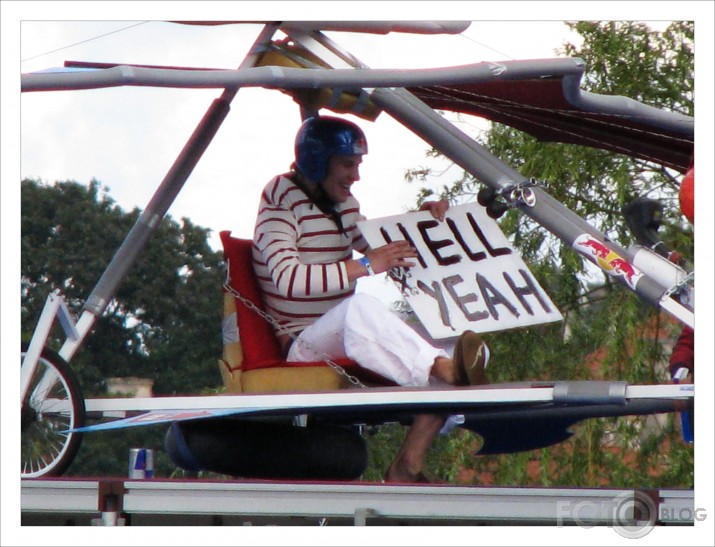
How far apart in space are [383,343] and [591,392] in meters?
0.86

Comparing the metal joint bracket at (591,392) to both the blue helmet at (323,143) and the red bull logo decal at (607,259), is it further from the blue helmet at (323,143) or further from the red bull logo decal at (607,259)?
the blue helmet at (323,143)

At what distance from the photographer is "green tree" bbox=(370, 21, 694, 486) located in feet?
27.1

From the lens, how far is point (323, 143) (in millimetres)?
5695

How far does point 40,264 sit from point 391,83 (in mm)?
5382

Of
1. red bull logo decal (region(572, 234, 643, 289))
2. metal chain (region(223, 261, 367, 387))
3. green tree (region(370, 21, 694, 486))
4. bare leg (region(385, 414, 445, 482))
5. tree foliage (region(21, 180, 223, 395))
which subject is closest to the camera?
red bull logo decal (region(572, 234, 643, 289))

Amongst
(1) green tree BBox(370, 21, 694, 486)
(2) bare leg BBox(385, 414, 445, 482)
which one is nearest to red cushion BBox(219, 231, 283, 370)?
(2) bare leg BBox(385, 414, 445, 482)

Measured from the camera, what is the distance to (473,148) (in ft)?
18.3

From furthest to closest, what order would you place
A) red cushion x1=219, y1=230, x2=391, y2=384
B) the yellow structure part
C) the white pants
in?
the yellow structure part → red cushion x1=219, y1=230, x2=391, y2=384 → the white pants

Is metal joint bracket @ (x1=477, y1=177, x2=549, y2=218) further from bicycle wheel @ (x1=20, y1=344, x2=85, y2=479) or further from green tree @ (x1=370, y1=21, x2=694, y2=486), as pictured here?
green tree @ (x1=370, y1=21, x2=694, y2=486)

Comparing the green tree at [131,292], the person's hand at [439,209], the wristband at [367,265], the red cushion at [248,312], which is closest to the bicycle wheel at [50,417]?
the red cushion at [248,312]

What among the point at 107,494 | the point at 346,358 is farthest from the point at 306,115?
the point at 107,494

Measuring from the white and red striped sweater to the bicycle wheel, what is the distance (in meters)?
0.87

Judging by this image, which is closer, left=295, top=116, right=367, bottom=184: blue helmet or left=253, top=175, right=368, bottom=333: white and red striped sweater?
left=253, top=175, right=368, bottom=333: white and red striped sweater

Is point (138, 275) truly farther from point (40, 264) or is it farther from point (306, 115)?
point (306, 115)
